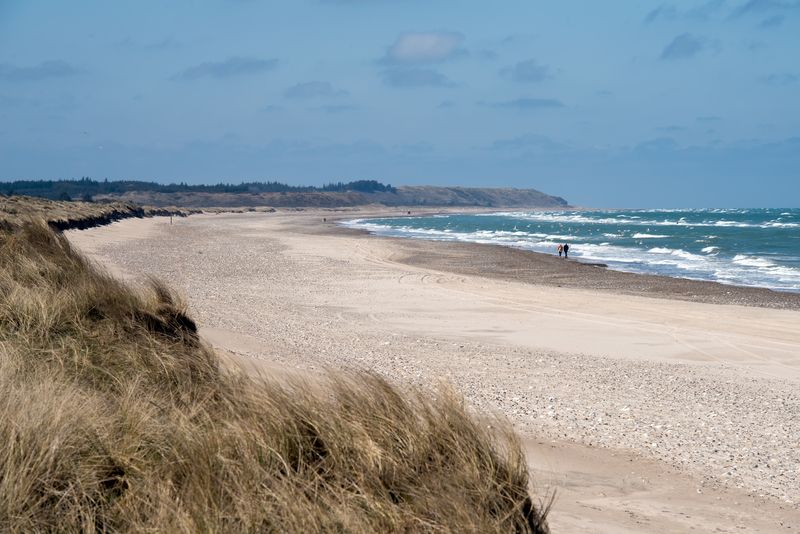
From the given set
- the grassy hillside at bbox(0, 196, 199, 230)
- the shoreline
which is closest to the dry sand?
the shoreline

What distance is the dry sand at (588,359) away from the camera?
5629mm

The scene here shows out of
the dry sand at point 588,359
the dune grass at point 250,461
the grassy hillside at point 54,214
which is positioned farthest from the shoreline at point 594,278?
the dune grass at point 250,461

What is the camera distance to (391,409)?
13.0 feet

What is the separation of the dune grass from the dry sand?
106 centimetres

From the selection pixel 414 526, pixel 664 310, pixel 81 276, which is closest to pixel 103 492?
pixel 414 526

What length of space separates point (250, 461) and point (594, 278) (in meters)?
22.3

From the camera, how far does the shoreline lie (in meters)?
19.9

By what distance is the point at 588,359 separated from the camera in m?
11.0

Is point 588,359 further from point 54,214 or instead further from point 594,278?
point 54,214

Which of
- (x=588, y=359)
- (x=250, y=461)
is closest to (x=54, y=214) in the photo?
(x=588, y=359)

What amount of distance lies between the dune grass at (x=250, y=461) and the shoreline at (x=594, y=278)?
1663 centimetres

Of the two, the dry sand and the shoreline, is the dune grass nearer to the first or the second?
the dry sand

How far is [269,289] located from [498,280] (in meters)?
7.66

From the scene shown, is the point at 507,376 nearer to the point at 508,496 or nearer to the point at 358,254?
the point at 508,496
